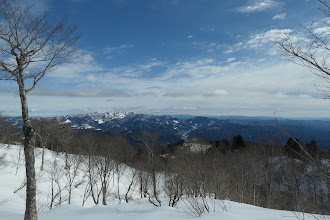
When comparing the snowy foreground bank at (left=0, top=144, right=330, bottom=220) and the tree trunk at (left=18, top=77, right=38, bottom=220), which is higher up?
the tree trunk at (left=18, top=77, right=38, bottom=220)

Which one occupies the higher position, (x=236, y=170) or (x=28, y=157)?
(x=28, y=157)

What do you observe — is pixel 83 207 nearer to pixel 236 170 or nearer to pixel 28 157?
pixel 28 157

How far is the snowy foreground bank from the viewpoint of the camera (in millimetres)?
7227

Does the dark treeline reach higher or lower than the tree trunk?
lower

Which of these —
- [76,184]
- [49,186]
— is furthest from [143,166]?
[49,186]

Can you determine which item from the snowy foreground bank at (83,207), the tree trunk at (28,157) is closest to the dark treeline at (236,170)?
the snowy foreground bank at (83,207)

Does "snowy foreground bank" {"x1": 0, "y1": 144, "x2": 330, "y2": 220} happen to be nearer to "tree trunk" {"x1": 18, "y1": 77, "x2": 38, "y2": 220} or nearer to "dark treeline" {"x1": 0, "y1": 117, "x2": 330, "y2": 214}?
"tree trunk" {"x1": 18, "y1": 77, "x2": 38, "y2": 220}

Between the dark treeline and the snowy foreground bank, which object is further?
the dark treeline

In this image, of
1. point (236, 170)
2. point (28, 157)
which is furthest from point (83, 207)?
point (236, 170)

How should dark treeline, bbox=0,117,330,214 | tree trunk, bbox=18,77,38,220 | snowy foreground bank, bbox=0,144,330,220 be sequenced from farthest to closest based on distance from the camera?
1. dark treeline, bbox=0,117,330,214
2. snowy foreground bank, bbox=0,144,330,220
3. tree trunk, bbox=18,77,38,220

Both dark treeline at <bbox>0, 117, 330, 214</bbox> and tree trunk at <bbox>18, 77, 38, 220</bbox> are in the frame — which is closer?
tree trunk at <bbox>18, 77, 38, 220</bbox>

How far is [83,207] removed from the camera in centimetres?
1105

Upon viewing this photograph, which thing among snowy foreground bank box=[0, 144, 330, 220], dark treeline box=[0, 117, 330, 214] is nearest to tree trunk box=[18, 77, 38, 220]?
snowy foreground bank box=[0, 144, 330, 220]

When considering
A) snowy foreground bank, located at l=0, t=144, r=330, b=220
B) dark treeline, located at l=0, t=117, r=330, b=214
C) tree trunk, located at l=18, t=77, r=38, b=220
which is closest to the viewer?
tree trunk, located at l=18, t=77, r=38, b=220
